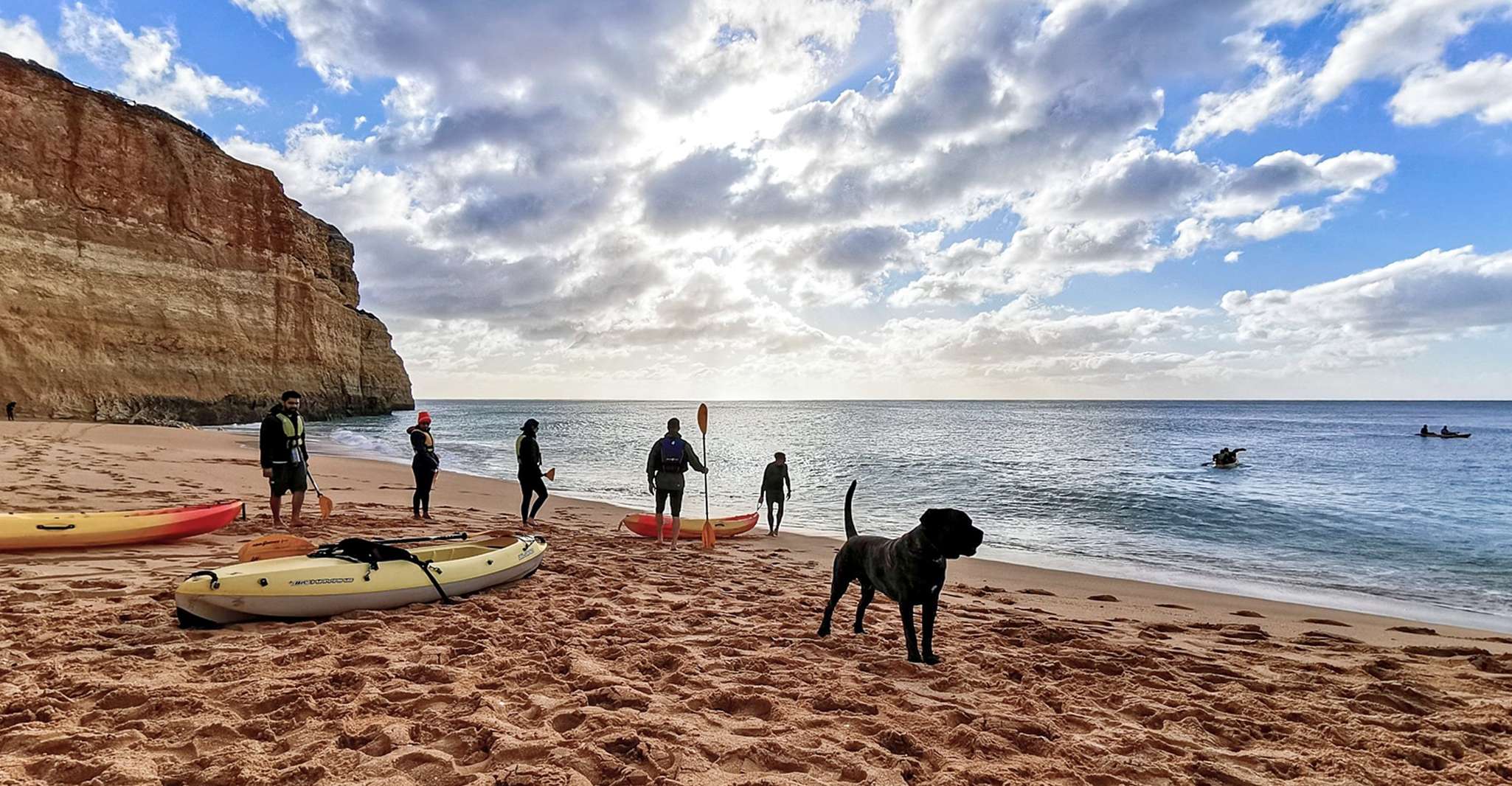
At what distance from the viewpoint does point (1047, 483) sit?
2148cm

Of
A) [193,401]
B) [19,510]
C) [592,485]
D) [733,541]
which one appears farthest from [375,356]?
[733,541]

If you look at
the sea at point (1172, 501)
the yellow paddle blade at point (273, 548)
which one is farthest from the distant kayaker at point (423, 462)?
the sea at point (1172, 501)

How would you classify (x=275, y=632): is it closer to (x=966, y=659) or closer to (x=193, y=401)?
(x=966, y=659)

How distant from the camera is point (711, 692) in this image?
13.4ft

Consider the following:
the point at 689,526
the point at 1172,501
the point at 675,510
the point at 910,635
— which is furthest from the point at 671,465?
the point at 1172,501

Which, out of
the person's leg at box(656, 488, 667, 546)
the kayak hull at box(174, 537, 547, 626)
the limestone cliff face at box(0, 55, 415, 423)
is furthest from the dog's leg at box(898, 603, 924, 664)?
the limestone cliff face at box(0, 55, 415, 423)

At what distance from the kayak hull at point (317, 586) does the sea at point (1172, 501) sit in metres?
7.75

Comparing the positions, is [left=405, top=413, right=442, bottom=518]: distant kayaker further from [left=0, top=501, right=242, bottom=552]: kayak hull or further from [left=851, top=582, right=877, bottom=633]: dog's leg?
[left=851, top=582, right=877, bottom=633]: dog's leg

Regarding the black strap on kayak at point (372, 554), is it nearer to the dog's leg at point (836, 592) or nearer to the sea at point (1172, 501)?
the dog's leg at point (836, 592)

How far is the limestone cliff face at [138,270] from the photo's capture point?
95.1 ft

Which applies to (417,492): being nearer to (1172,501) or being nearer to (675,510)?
(675,510)

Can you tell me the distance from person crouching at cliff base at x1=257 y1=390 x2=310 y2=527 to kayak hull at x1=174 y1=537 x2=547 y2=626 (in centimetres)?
381

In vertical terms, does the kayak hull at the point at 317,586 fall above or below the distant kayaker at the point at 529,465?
below

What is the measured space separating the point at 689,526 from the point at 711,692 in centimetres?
697
